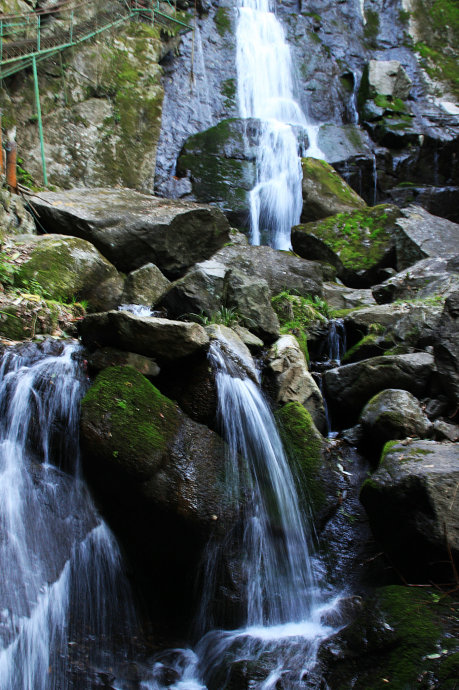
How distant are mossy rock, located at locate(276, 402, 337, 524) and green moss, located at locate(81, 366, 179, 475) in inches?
51.9

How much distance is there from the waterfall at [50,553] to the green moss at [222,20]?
14230 mm

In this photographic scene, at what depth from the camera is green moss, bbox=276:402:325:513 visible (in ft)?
14.8

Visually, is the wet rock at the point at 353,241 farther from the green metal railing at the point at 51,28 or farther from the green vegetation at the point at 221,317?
the green metal railing at the point at 51,28

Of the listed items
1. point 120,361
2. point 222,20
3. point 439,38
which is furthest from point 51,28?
point 439,38

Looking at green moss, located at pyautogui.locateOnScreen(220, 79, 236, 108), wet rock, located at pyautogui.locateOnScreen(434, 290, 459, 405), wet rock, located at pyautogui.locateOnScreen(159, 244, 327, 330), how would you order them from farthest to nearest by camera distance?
green moss, located at pyautogui.locateOnScreen(220, 79, 236, 108)
wet rock, located at pyautogui.locateOnScreen(159, 244, 327, 330)
wet rock, located at pyautogui.locateOnScreen(434, 290, 459, 405)

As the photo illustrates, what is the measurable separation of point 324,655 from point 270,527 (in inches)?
43.5

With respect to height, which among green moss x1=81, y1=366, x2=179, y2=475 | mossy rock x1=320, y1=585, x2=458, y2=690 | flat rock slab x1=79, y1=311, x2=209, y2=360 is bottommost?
mossy rock x1=320, y1=585, x2=458, y2=690

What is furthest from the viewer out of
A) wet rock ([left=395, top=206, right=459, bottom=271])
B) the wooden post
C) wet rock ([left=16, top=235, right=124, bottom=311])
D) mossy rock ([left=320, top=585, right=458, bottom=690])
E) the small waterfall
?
wet rock ([left=395, top=206, right=459, bottom=271])

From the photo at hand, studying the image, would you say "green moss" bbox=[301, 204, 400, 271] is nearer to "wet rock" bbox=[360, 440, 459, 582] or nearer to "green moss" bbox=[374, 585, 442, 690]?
"wet rock" bbox=[360, 440, 459, 582]

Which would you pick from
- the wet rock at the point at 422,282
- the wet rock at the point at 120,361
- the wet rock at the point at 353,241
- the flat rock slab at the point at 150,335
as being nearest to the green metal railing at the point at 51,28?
the wet rock at the point at 353,241

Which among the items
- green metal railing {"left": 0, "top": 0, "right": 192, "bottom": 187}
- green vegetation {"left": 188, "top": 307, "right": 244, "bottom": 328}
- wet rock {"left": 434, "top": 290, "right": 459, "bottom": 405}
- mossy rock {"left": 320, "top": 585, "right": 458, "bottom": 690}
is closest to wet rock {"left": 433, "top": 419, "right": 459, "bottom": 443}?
wet rock {"left": 434, "top": 290, "right": 459, "bottom": 405}

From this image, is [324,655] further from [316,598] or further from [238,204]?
[238,204]

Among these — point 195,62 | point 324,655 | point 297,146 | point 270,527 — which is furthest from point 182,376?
point 195,62

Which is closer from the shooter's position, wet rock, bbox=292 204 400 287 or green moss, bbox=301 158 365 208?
wet rock, bbox=292 204 400 287
